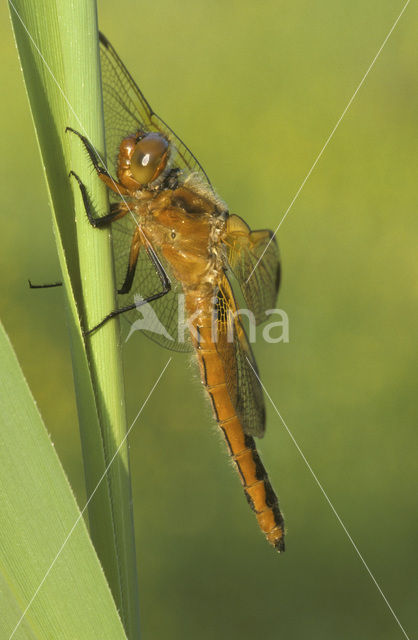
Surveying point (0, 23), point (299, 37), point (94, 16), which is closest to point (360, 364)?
point (299, 37)

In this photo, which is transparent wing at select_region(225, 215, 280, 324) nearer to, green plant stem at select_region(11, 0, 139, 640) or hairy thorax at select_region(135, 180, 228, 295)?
hairy thorax at select_region(135, 180, 228, 295)

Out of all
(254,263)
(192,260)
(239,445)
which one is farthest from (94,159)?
(239,445)

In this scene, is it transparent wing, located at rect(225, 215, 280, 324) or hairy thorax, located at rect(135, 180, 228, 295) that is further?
transparent wing, located at rect(225, 215, 280, 324)

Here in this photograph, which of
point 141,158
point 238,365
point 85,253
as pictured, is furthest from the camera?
point 238,365

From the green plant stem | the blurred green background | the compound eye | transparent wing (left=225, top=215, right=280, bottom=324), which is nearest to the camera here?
the green plant stem

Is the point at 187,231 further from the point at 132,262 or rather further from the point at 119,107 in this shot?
the point at 119,107

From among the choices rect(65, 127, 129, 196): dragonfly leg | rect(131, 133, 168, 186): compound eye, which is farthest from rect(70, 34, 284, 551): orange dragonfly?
rect(65, 127, 129, 196): dragonfly leg

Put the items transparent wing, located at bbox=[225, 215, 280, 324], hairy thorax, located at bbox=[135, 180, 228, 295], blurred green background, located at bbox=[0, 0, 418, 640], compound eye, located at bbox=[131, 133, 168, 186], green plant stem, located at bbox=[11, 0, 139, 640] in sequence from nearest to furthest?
1. green plant stem, located at bbox=[11, 0, 139, 640]
2. compound eye, located at bbox=[131, 133, 168, 186]
3. hairy thorax, located at bbox=[135, 180, 228, 295]
4. transparent wing, located at bbox=[225, 215, 280, 324]
5. blurred green background, located at bbox=[0, 0, 418, 640]

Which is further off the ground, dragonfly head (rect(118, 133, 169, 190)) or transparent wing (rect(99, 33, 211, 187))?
transparent wing (rect(99, 33, 211, 187))
